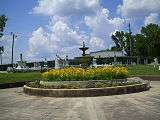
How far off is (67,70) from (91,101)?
5.98m

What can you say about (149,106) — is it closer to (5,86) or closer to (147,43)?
(5,86)

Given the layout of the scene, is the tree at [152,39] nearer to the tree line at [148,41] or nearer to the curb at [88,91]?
the tree line at [148,41]

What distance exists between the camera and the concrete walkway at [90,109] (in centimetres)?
1264

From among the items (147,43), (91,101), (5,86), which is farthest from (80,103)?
(147,43)

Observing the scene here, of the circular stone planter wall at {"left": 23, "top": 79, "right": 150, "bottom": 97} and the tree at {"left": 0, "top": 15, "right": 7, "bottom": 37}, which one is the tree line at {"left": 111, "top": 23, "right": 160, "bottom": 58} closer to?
the tree at {"left": 0, "top": 15, "right": 7, "bottom": 37}

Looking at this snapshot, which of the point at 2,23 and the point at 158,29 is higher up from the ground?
the point at 158,29

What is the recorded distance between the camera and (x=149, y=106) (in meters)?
14.6

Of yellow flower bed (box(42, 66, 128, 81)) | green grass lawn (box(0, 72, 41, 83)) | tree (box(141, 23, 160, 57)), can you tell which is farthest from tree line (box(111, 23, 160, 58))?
yellow flower bed (box(42, 66, 128, 81))

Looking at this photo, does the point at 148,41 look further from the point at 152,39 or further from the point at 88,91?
the point at 88,91

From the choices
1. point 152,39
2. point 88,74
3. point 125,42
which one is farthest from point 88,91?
point 125,42

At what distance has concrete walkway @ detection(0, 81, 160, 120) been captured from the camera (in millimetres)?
12641

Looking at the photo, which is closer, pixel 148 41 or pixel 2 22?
pixel 2 22

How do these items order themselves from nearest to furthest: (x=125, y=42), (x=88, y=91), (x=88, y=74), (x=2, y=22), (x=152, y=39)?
(x=88, y=91)
(x=88, y=74)
(x=2, y=22)
(x=152, y=39)
(x=125, y=42)

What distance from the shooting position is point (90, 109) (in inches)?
564
